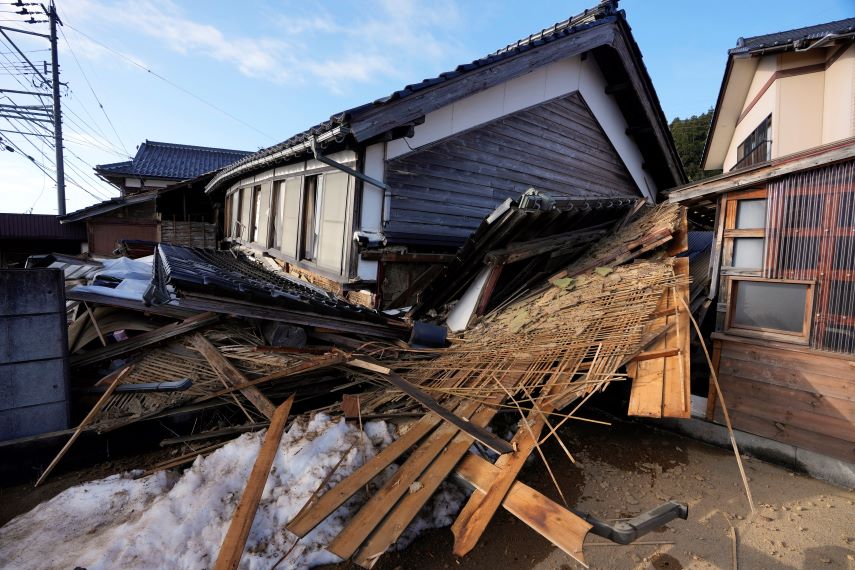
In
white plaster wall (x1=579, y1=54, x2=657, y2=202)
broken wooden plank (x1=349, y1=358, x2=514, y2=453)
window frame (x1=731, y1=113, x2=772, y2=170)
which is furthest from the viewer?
window frame (x1=731, y1=113, x2=772, y2=170)

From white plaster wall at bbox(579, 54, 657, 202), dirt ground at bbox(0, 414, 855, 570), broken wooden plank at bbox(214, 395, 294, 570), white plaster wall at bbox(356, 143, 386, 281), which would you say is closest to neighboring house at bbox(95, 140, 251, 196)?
white plaster wall at bbox(356, 143, 386, 281)

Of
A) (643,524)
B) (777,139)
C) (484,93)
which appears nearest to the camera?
(643,524)

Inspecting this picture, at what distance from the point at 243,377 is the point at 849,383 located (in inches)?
243

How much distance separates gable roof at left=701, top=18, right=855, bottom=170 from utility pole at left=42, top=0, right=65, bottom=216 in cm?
2377

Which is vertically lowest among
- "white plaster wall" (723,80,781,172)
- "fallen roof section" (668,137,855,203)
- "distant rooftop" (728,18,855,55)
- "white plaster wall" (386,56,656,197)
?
"fallen roof section" (668,137,855,203)

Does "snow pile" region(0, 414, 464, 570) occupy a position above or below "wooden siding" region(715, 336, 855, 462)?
below

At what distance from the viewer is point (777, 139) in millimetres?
9773

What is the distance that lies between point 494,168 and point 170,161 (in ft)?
77.7

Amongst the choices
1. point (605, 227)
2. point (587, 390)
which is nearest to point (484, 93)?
point (605, 227)

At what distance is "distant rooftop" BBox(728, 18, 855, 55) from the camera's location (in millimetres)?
8016

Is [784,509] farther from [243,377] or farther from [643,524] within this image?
[243,377]

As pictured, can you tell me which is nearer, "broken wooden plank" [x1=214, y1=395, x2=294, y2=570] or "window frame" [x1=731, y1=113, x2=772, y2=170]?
"broken wooden plank" [x1=214, y1=395, x2=294, y2=570]

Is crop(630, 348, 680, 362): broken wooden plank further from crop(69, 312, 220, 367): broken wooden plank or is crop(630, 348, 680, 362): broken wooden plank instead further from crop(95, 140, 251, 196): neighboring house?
crop(95, 140, 251, 196): neighboring house

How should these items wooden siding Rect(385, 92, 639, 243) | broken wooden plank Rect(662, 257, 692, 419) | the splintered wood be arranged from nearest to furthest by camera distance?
the splintered wood → broken wooden plank Rect(662, 257, 692, 419) → wooden siding Rect(385, 92, 639, 243)
